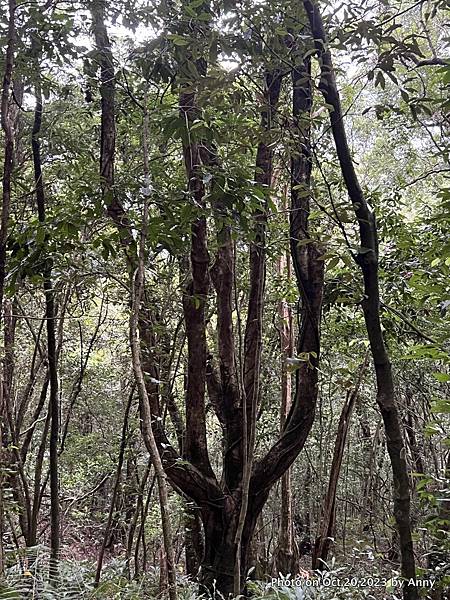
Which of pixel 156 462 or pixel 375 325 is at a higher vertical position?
pixel 375 325

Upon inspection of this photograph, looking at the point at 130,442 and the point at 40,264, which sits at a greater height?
the point at 40,264

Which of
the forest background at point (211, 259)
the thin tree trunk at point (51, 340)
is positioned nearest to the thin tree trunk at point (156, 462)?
the forest background at point (211, 259)

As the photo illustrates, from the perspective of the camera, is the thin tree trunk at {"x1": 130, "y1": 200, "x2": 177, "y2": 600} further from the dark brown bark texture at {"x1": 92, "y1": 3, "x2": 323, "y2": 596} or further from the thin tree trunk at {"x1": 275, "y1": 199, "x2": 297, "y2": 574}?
the thin tree trunk at {"x1": 275, "y1": 199, "x2": 297, "y2": 574}

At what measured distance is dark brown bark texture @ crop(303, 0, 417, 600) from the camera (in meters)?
1.30

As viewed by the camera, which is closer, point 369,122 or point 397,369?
point 397,369

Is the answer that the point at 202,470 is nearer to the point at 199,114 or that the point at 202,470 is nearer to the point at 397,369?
the point at 199,114

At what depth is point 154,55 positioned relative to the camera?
6.82ft

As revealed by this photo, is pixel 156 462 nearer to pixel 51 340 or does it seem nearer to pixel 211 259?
pixel 51 340

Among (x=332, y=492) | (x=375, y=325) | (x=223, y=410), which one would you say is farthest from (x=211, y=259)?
(x=332, y=492)

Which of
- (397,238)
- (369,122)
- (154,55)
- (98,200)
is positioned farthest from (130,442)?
(369,122)

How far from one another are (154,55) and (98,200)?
0.59 metres

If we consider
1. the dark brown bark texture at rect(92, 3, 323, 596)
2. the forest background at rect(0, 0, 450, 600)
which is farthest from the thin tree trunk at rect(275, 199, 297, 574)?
the dark brown bark texture at rect(92, 3, 323, 596)

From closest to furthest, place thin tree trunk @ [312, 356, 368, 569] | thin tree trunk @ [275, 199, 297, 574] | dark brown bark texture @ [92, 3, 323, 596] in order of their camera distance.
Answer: dark brown bark texture @ [92, 3, 323, 596] < thin tree trunk @ [275, 199, 297, 574] < thin tree trunk @ [312, 356, 368, 569]

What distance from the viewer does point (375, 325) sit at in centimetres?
138
